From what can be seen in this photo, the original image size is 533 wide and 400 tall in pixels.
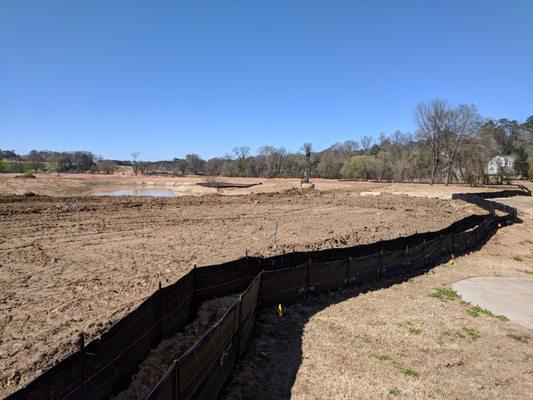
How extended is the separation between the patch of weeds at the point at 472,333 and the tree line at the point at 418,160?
52656 millimetres

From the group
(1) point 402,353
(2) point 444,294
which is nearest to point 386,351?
(1) point 402,353

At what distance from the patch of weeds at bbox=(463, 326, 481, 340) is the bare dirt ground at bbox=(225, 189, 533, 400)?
0.08 feet

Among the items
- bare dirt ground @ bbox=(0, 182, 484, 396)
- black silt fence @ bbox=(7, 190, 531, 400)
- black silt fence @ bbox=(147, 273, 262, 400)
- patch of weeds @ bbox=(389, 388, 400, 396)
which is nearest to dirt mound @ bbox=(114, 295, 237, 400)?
black silt fence @ bbox=(7, 190, 531, 400)

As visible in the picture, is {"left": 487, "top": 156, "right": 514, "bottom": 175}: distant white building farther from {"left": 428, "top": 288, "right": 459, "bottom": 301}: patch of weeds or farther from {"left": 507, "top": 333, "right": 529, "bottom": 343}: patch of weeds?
{"left": 507, "top": 333, "right": 529, "bottom": 343}: patch of weeds

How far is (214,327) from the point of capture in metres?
6.19

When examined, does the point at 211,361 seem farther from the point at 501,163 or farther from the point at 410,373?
the point at 501,163

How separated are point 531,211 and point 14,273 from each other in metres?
40.3

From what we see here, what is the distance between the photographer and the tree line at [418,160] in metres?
63.7

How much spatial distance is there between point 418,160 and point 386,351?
90.9 meters

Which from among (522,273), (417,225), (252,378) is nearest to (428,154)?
(417,225)

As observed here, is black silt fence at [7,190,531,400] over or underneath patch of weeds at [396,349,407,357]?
over

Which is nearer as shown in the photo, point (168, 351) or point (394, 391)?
point (394, 391)

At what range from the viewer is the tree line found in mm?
63719

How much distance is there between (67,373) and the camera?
507 cm
